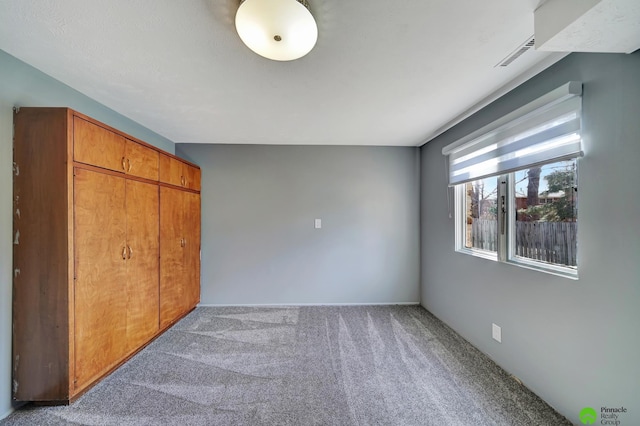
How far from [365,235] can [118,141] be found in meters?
2.83

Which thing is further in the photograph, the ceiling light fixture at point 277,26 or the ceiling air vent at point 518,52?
the ceiling air vent at point 518,52

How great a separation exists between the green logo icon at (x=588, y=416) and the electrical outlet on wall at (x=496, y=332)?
1.94 feet

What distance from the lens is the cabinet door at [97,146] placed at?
161cm

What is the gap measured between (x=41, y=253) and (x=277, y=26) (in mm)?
2021

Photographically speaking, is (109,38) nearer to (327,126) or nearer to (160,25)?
(160,25)

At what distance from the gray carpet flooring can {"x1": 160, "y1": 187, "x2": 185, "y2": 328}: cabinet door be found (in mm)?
281

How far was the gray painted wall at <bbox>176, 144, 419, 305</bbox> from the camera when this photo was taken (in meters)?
3.26

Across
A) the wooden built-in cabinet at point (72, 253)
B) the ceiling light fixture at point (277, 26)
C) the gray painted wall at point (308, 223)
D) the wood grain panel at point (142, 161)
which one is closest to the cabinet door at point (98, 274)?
the wooden built-in cabinet at point (72, 253)

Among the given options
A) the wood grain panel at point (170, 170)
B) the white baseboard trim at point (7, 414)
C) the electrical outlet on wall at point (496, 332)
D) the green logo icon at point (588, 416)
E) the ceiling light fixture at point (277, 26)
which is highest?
the ceiling light fixture at point (277, 26)

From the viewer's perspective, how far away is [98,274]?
5.74 feet

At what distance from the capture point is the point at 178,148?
3.26 m

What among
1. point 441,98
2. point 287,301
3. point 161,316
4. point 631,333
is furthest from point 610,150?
point 161,316

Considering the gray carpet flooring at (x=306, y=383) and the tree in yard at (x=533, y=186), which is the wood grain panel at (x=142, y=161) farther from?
the tree in yard at (x=533, y=186)

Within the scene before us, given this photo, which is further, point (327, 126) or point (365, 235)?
point (365, 235)
